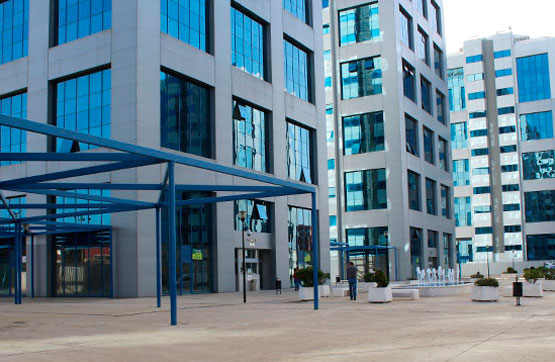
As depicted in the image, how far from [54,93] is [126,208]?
15153mm

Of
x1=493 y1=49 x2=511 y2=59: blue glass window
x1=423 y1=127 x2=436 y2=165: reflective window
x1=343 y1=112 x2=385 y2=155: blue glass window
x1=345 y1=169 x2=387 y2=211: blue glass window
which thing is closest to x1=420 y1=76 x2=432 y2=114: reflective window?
x1=423 y1=127 x2=436 y2=165: reflective window

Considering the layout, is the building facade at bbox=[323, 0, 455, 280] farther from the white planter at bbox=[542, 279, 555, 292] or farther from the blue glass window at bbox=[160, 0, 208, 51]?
the blue glass window at bbox=[160, 0, 208, 51]

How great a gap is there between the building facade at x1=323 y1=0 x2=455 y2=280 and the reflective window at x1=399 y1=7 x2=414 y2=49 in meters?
0.12

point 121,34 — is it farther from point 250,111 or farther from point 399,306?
point 399,306

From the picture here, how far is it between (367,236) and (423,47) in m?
26.5

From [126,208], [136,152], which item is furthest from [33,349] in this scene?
[126,208]

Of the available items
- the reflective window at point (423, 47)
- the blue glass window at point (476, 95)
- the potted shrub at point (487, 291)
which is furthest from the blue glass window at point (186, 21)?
the blue glass window at point (476, 95)

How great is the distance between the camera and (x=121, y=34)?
35281mm

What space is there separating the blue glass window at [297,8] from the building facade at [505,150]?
72.6 meters

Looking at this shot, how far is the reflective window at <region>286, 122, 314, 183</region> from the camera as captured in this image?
160 ft

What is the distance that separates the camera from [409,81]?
72.1 meters

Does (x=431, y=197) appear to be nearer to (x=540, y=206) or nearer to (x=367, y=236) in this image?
(x=367, y=236)

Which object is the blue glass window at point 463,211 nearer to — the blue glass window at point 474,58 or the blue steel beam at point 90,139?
the blue glass window at point 474,58

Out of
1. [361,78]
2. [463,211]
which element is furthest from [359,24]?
[463,211]
